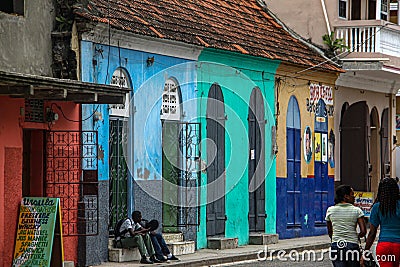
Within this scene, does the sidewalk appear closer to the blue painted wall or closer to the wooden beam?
the blue painted wall

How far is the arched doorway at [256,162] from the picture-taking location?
85.7ft

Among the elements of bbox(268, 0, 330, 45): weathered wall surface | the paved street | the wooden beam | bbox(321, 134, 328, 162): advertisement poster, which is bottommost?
the paved street

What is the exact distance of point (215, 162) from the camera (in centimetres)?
2441

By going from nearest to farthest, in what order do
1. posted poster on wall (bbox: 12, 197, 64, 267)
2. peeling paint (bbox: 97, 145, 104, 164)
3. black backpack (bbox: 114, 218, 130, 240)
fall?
posted poster on wall (bbox: 12, 197, 64, 267) → peeling paint (bbox: 97, 145, 104, 164) → black backpack (bbox: 114, 218, 130, 240)

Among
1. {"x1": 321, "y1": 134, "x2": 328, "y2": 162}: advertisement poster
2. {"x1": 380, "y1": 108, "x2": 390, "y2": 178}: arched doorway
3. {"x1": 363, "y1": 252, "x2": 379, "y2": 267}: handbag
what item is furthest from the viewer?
{"x1": 380, "y1": 108, "x2": 390, "y2": 178}: arched doorway

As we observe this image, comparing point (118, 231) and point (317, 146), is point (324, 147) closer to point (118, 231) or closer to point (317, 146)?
point (317, 146)

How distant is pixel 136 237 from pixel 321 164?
1053cm

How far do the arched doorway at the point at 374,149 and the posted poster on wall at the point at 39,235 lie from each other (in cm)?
1669

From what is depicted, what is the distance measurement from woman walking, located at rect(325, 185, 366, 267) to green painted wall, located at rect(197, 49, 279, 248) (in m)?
10.3

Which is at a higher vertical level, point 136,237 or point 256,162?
point 256,162

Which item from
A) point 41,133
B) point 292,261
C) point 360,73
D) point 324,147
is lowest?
point 292,261

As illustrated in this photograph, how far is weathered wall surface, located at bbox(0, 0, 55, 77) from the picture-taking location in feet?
58.1

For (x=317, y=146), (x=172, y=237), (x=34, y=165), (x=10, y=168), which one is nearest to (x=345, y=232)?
(x=10, y=168)

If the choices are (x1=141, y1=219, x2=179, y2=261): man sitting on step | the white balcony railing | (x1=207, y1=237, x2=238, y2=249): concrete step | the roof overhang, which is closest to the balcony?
the white balcony railing
